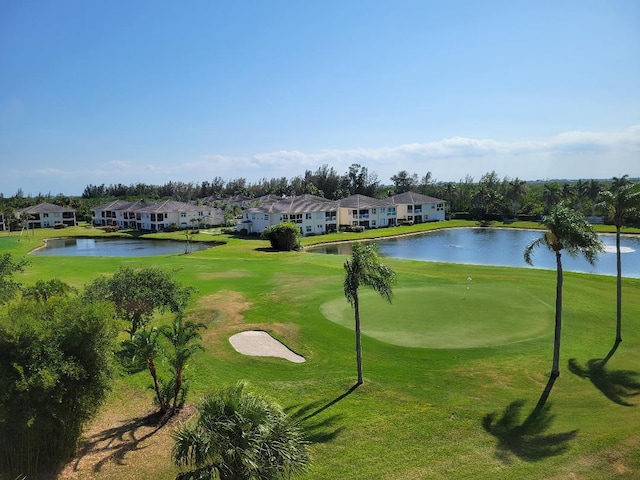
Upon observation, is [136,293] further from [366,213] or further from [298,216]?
[366,213]

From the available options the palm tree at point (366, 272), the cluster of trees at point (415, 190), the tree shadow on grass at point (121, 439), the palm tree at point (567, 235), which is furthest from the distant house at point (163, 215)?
the palm tree at point (567, 235)

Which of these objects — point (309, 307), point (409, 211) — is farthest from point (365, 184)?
point (309, 307)

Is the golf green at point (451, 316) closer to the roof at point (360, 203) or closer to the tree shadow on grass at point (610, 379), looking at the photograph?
the tree shadow on grass at point (610, 379)

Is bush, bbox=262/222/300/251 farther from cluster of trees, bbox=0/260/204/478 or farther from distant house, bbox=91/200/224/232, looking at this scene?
cluster of trees, bbox=0/260/204/478

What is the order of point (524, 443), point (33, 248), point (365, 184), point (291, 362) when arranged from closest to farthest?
point (524, 443) → point (291, 362) → point (33, 248) → point (365, 184)

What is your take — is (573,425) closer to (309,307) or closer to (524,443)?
(524,443)

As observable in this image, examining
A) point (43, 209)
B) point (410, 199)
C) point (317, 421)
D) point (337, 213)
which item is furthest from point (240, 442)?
point (43, 209)

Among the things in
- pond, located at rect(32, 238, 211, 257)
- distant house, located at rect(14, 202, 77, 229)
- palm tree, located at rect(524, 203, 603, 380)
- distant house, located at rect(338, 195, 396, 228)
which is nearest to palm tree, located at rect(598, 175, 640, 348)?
palm tree, located at rect(524, 203, 603, 380)
